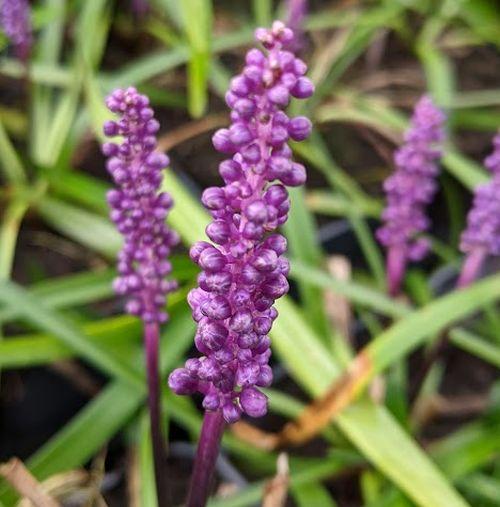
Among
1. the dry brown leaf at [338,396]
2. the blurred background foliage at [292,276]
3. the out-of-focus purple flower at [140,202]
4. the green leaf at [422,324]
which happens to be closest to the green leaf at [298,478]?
the blurred background foliage at [292,276]

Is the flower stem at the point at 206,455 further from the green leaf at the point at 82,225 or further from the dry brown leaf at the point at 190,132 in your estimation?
the dry brown leaf at the point at 190,132

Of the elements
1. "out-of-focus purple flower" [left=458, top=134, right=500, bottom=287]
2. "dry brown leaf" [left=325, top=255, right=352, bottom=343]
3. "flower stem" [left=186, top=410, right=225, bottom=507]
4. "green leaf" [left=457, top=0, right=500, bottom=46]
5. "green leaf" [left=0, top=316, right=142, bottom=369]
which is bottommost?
"flower stem" [left=186, top=410, right=225, bottom=507]

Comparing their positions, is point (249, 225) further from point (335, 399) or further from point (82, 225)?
point (82, 225)

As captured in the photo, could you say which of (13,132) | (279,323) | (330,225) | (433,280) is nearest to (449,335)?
(279,323)

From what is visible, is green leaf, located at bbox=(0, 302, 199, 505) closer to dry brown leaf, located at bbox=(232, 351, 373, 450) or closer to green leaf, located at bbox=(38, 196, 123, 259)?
dry brown leaf, located at bbox=(232, 351, 373, 450)

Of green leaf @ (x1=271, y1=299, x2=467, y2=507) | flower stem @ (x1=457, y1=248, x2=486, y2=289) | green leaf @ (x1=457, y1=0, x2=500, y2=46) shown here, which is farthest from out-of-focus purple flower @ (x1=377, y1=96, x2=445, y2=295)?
green leaf @ (x1=457, y1=0, x2=500, y2=46)

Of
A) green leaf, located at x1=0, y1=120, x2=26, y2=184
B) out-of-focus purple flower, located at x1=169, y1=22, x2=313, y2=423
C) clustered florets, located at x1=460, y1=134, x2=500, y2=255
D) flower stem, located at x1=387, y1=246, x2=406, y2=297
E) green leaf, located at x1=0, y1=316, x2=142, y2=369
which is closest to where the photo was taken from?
out-of-focus purple flower, located at x1=169, y1=22, x2=313, y2=423
